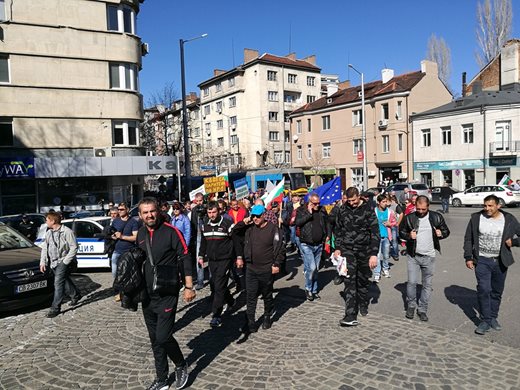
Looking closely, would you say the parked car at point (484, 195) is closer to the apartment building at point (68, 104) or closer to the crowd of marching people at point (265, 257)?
the apartment building at point (68, 104)

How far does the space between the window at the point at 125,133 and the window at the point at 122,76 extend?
80.0 inches

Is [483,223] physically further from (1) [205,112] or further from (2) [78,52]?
(1) [205,112]

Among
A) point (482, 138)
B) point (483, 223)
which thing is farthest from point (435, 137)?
point (483, 223)

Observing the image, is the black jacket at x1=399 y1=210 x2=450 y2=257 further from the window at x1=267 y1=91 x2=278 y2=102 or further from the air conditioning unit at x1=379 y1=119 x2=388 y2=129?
the window at x1=267 y1=91 x2=278 y2=102

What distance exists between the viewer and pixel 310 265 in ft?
25.0

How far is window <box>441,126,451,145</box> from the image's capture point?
38.0 meters

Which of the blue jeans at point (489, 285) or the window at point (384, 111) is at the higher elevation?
the window at point (384, 111)

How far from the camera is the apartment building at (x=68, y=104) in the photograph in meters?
21.0

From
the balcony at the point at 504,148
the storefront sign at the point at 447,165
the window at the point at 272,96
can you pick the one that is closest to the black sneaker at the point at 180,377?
the balcony at the point at 504,148

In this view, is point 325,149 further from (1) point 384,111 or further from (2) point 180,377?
(2) point 180,377

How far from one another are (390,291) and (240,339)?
3487 millimetres

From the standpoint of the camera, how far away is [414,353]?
16.5ft

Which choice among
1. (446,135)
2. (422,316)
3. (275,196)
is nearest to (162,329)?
(422,316)

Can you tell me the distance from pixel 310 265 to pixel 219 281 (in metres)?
1.97
